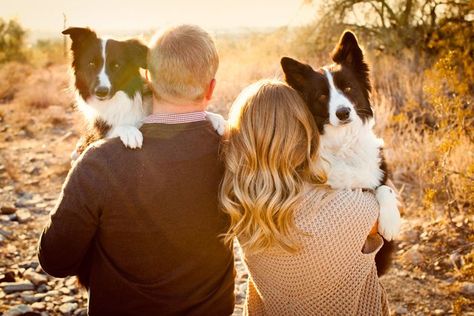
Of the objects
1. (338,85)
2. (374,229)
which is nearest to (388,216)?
(374,229)

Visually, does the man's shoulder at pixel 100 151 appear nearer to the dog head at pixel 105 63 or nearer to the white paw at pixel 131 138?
the white paw at pixel 131 138

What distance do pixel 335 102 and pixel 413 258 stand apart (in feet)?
6.79

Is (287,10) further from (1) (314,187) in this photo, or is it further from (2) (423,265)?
(1) (314,187)

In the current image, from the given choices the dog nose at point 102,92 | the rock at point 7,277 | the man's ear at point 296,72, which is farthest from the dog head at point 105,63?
the rock at point 7,277

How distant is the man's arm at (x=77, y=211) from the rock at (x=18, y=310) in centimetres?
176

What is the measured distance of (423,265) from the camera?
13.9 feet

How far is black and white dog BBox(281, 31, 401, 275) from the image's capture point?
3.00 metres

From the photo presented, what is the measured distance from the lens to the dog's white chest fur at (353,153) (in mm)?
2930

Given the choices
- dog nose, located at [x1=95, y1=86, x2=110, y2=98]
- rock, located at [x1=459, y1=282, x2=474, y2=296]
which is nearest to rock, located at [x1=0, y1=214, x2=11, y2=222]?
dog nose, located at [x1=95, y1=86, x2=110, y2=98]

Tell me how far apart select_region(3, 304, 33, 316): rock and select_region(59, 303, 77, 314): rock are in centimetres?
24

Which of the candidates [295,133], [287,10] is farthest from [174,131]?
[287,10]

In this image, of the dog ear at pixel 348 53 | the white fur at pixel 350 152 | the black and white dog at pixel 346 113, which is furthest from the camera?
the dog ear at pixel 348 53

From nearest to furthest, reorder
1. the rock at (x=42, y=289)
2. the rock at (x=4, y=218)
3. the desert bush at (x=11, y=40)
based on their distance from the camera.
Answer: the rock at (x=42, y=289) < the rock at (x=4, y=218) < the desert bush at (x=11, y=40)

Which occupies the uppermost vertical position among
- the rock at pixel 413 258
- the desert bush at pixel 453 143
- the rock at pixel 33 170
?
the desert bush at pixel 453 143
